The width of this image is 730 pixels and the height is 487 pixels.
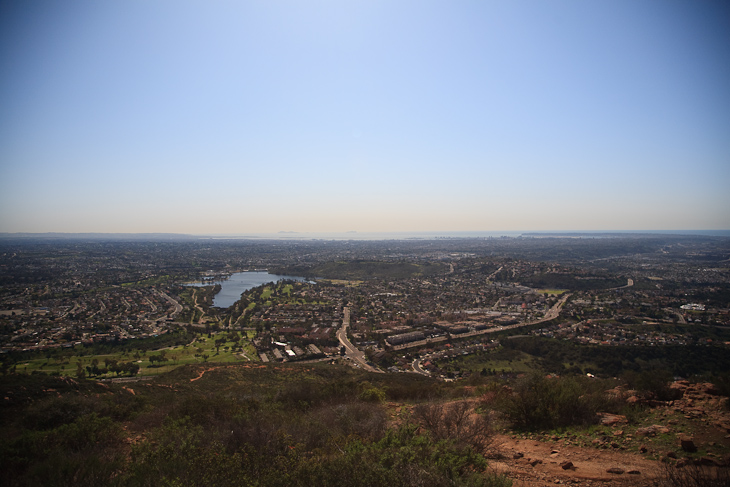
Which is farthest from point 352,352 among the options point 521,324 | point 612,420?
point 612,420

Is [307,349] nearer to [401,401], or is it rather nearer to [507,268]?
[401,401]

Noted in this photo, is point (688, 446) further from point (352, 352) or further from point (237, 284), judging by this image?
point (237, 284)

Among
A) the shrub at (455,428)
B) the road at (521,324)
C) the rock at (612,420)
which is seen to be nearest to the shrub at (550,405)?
the rock at (612,420)

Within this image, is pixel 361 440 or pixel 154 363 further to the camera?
pixel 154 363

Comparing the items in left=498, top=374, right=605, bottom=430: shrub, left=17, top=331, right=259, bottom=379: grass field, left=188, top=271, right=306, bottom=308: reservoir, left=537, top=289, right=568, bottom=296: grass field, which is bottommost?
left=188, top=271, right=306, bottom=308: reservoir

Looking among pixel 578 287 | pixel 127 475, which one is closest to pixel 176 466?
pixel 127 475

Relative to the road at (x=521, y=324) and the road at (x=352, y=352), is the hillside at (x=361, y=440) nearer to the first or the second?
the road at (x=521, y=324)

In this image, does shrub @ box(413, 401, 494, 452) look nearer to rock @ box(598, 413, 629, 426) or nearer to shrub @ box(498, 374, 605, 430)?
shrub @ box(498, 374, 605, 430)

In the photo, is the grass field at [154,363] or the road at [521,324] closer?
the grass field at [154,363]

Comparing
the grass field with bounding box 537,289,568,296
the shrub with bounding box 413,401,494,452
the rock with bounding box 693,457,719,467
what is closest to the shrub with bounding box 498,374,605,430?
the shrub with bounding box 413,401,494,452
